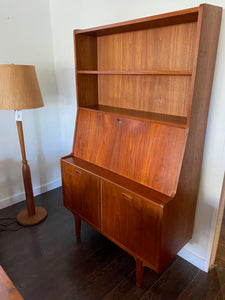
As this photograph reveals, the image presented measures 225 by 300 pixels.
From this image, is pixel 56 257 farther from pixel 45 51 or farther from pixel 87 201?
pixel 45 51

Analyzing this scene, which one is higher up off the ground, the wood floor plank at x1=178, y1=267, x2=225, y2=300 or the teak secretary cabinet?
the teak secretary cabinet

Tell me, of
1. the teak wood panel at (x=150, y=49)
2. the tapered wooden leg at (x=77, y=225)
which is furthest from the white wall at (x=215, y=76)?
the tapered wooden leg at (x=77, y=225)

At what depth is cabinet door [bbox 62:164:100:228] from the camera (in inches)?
62.9

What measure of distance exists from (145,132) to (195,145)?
0.32 metres

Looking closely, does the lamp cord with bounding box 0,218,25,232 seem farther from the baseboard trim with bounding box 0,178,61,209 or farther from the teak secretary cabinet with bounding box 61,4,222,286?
the teak secretary cabinet with bounding box 61,4,222,286

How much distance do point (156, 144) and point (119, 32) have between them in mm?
934

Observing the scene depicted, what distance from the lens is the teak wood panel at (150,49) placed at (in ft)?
4.42

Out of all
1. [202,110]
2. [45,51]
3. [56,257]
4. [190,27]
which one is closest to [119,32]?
[190,27]

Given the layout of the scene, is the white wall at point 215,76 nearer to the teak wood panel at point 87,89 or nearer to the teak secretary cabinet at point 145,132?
the teak secretary cabinet at point 145,132

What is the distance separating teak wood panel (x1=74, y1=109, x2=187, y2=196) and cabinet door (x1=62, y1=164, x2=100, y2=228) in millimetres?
152

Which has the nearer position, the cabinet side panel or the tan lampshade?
the cabinet side panel

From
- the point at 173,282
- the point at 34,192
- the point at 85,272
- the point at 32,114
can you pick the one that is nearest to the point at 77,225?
the point at 85,272

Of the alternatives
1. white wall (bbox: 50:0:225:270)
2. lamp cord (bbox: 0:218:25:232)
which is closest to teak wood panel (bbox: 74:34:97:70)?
white wall (bbox: 50:0:225:270)

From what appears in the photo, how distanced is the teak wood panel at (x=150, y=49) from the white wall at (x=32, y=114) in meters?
0.88
